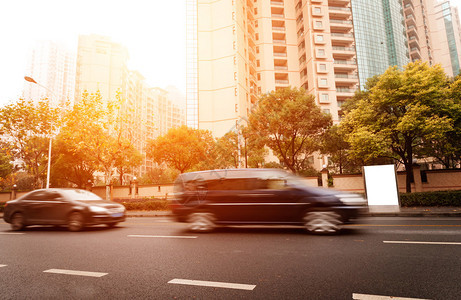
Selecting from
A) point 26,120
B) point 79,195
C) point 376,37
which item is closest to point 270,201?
point 79,195

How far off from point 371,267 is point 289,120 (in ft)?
67.1

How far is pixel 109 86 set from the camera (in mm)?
104188

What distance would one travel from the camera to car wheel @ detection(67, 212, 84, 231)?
9.02 metres

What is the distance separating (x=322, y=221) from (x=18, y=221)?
1052cm

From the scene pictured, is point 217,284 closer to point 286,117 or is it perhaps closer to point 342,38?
point 286,117

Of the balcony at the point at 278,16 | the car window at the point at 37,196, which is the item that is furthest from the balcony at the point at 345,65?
the car window at the point at 37,196

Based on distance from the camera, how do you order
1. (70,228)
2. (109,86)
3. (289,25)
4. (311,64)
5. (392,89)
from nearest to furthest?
(70,228), (392,89), (311,64), (289,25), (109,86)

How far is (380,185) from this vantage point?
13.5 m

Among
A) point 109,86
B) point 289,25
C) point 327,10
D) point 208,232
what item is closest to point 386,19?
point 327,10

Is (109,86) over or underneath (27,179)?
over

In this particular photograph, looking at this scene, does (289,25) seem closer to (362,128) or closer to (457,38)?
(362,128)

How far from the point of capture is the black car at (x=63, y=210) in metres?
9.07

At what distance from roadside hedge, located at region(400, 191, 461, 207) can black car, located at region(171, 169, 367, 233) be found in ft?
35.0

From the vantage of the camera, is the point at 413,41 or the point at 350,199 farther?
the point at 413,41
